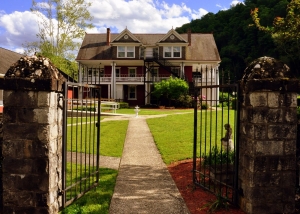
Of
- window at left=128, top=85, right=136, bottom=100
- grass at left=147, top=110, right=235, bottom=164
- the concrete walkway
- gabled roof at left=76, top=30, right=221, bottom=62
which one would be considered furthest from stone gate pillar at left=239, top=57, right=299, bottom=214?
window at left=128, top=85, right=136, bottom=100

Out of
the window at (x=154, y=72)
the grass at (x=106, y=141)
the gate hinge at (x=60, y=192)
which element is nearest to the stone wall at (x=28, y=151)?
the gate hinge at (x=60, y=192)

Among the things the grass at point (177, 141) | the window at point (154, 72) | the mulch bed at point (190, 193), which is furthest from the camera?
the window at point (154, 72)

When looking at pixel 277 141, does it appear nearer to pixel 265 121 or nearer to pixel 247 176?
pixel 265 121

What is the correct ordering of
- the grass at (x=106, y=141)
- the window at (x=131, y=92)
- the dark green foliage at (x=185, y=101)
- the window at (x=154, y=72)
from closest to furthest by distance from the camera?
1. the grass at (x=106, y=141)
2. the dark green foliage at (x=185, y=101)
3. the window at (x=154, y=72)
4. the window at (x=131, y=92)

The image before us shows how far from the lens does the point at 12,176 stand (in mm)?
4547

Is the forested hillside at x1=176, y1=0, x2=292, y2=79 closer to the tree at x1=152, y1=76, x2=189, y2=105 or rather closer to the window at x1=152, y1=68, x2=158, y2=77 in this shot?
the window at x1=152, y1=68, x2=158, y2=77

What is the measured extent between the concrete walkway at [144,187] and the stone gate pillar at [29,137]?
1.34 m

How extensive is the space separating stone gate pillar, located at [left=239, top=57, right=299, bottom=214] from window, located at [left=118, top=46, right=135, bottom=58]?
103 feet

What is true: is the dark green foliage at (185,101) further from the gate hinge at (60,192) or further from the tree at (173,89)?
the gate hinge at (60,192)

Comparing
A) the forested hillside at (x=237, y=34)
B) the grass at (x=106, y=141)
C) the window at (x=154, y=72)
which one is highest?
the forested hillside at (x=237, y=34)

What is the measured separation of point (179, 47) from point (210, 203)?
3068cm

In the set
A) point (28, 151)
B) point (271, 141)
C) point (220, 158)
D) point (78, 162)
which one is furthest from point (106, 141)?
point (271, 141)

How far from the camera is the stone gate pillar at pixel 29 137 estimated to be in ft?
14.6

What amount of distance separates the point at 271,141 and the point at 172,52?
30.9m
